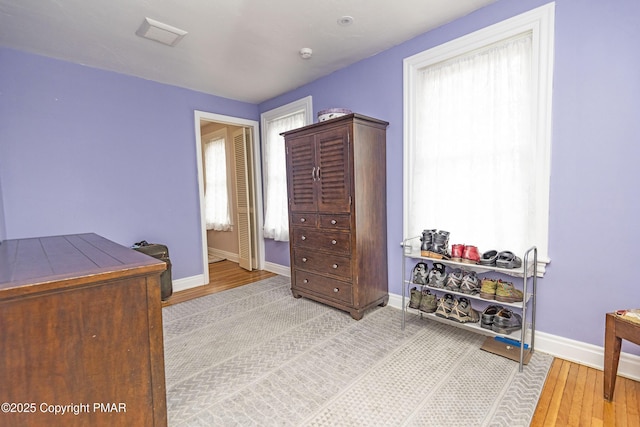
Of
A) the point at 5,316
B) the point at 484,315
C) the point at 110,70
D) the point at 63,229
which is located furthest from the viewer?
the point at 110,70

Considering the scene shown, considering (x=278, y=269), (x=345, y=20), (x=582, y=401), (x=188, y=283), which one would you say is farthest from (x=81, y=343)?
(x=278, y=269)

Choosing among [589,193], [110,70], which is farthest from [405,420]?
[110,70]

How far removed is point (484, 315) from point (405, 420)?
3.29ft

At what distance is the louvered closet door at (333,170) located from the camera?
8.40 feet

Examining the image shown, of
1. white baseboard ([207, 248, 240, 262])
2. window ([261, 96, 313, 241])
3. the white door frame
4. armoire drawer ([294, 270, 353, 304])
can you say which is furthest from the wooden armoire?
white baseboard ([207, 248, 240, 262])

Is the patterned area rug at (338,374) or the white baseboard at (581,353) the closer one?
the patterned area rug at (338,374)

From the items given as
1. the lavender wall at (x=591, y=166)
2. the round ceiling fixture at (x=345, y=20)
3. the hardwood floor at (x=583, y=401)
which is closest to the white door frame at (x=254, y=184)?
the round ceiling fixture at (x=345, y=20)

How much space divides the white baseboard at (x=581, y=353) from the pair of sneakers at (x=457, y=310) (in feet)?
1.45

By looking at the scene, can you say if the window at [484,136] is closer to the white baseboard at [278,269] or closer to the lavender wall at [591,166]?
the lavender wall at [591,166]

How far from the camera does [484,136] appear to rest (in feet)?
7.39

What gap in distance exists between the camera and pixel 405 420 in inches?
57.4

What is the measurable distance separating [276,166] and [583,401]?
3.60m

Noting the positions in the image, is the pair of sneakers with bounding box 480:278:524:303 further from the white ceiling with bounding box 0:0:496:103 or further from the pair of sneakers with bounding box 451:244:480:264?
the white ceiling with bounding box 0:0:496:103

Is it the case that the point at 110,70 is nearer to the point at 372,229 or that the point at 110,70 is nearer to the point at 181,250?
the point at 181,250
